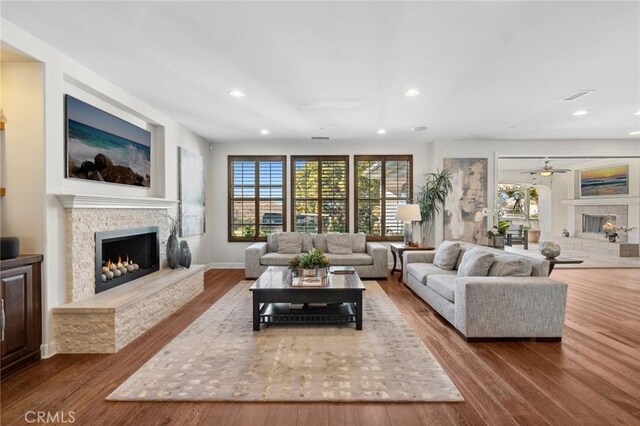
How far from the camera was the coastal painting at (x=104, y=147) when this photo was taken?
10.8 ft

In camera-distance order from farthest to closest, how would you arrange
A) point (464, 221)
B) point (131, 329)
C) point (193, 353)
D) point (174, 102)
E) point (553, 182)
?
1. point (553, 182)
2. point (464, 221)
3. point (174, 102)
4. point (131, 329)
5. point (193, 353)

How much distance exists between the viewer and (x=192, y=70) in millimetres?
3418

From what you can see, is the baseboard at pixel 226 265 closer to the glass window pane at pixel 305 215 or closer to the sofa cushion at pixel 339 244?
the glass window pane at pixel 305 215

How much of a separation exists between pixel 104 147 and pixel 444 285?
4.24m

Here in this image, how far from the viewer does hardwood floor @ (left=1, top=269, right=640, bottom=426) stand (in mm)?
2051

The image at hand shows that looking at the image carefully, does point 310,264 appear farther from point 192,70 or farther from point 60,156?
point 60,156

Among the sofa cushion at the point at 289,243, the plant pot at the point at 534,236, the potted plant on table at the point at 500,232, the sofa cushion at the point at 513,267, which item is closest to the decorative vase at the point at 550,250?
the sofa cushion at the point at 513,267

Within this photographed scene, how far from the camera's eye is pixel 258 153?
7168 mm

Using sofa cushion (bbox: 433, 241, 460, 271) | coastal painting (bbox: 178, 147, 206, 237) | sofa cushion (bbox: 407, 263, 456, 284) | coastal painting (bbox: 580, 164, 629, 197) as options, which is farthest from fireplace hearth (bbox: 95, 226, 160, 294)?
coastal painting (bbox: 580, 164, 629, 197)

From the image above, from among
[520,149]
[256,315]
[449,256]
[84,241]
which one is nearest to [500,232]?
[449,256]

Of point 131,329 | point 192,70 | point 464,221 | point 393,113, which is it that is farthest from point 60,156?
point 464,221

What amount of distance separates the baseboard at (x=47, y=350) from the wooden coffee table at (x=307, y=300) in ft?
5.79

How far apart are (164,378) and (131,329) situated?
40.2 inches

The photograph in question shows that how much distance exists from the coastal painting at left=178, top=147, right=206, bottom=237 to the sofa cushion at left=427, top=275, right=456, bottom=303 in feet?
13.4
